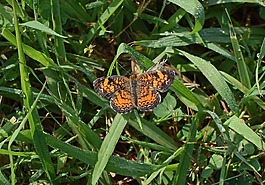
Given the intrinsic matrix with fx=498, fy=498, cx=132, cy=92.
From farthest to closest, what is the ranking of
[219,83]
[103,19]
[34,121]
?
[103,19] < [219,83] < [34,121]

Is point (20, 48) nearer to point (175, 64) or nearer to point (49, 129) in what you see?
point (49, 129)

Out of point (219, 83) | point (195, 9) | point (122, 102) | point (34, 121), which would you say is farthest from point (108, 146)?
point (195, 9)

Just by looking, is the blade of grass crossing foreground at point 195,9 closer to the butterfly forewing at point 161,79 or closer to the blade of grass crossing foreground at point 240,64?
the blade of grass crossing foreground at point 240,64

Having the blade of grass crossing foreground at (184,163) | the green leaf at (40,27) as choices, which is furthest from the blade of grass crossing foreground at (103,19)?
the blade of grass crossing foreground at (184,163)

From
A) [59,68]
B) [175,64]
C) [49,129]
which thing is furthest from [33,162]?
[175,64]

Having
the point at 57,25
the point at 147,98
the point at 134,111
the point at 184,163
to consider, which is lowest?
the point at 184,163

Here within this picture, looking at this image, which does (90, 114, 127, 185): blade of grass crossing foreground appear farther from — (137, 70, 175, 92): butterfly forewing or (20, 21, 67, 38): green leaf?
(20, 21, 67, 38): green leaf

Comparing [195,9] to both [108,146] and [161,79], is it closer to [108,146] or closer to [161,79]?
[161,79]
